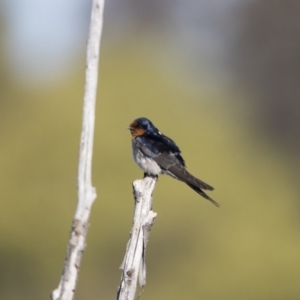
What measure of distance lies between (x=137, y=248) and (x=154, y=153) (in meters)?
2.50

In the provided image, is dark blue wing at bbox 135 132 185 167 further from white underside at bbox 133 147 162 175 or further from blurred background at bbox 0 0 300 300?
blurred background at bbox 0 0 300 300

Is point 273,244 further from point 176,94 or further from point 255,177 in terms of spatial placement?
point 176,94

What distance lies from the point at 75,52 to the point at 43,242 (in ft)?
17.5

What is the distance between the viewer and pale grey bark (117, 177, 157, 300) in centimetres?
417

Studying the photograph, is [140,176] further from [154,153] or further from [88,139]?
[88,139]

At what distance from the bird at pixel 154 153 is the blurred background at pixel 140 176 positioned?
6512 millimetres

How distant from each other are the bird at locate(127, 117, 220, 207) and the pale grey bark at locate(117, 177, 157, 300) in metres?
1.85

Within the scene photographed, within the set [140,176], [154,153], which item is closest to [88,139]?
[154,153]

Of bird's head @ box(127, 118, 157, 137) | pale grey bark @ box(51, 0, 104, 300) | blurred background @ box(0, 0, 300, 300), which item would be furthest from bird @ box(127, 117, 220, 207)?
blurred background @ box(0, 0, 300, 300)

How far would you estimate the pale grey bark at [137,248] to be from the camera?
4.17 m

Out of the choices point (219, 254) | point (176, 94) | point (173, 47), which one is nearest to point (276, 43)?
point (173, 47)

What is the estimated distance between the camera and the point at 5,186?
47.6 feet

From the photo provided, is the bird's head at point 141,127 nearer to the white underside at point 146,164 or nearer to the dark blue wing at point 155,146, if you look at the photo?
the dark blue wing at point 155,146

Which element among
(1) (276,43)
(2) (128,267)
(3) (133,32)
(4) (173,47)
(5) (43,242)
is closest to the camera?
(2) (128,267)
